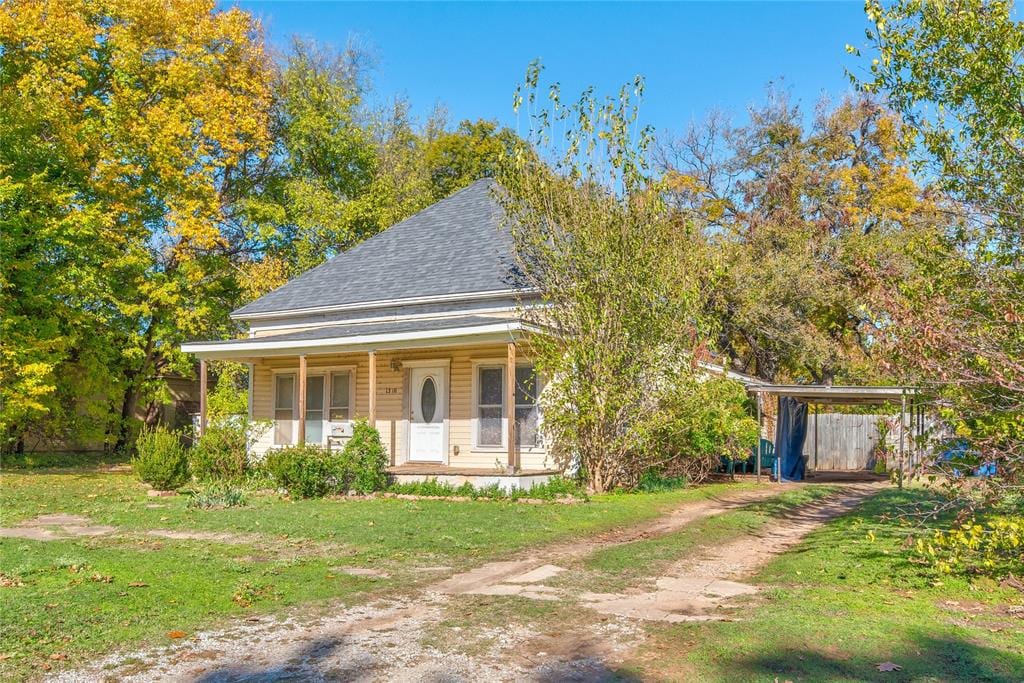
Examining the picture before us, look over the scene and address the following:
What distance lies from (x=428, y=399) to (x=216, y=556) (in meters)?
9.44

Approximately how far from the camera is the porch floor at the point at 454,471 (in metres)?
15.4

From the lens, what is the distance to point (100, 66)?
27047mm

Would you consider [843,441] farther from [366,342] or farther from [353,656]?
[353,656]

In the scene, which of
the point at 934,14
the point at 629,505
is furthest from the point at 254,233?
the point at 934,14

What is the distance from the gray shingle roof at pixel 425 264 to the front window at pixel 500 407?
5.93ft

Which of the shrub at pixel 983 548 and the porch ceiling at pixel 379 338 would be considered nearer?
the shrub at pixel 983 548

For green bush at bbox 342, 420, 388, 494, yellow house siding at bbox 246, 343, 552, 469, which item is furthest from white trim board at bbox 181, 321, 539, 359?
green bush at bbox 342, 420, 388, 494

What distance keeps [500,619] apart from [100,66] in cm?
2654

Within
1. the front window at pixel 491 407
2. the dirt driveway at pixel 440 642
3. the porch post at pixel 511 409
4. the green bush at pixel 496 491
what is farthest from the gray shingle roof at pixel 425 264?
the dirt driveway at pixel 440 642

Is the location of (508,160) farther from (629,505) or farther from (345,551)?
(345,551)

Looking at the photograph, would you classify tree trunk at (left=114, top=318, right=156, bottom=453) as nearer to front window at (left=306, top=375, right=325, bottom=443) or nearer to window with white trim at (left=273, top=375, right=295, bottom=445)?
window with white trim at (left=273, top=375, right=295, bottom=445)

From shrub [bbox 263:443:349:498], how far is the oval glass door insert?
295 centimetres

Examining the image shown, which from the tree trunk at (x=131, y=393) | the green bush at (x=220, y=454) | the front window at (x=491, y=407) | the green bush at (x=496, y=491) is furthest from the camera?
the tree trunk at (x=131, y=393)

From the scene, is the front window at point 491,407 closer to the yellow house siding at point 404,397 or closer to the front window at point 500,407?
the front window at point 500,407
